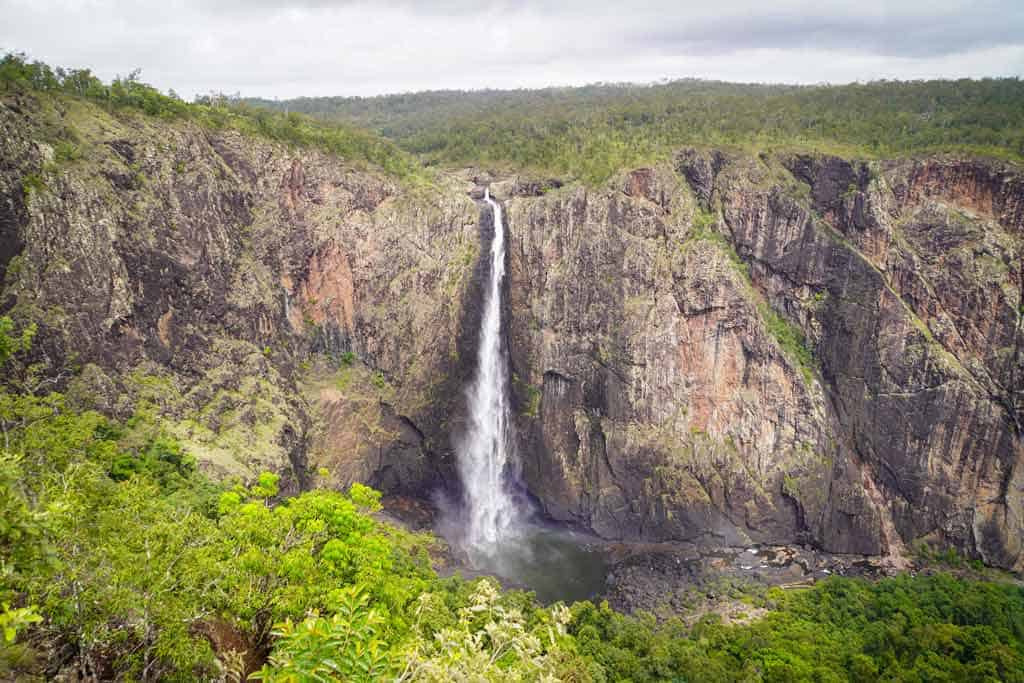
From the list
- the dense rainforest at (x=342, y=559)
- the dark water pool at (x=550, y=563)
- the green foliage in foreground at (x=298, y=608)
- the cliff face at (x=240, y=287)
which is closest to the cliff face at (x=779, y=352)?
the dark water pool at (x=550, y=563)

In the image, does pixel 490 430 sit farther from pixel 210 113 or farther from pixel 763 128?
pixel 763 128

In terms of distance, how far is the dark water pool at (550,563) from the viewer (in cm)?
2920

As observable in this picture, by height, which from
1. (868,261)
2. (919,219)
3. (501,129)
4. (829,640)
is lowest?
(829,640)

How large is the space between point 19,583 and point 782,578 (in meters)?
31.0

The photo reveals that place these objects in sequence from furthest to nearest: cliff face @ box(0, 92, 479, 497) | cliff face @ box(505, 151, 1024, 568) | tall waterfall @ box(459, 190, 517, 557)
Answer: tall waterfall @ box(459, 190, 517, 557) → cliff face @ box(505, 151, 1024, 568) → cliff face @ box(0, 92, 479, 497)

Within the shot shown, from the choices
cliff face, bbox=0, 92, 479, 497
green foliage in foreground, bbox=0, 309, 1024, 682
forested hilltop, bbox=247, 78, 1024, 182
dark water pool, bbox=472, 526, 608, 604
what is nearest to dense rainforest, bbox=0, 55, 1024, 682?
green foliage in foreground, bbox=0, 309, 1024, 682

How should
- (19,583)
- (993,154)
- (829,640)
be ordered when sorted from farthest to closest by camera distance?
(993,154), (829,640), (19,583)

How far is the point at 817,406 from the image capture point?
33.6m

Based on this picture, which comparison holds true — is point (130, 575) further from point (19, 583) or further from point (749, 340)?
point (749, 340)

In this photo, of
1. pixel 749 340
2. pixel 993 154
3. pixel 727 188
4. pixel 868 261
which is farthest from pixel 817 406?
pixel 993 154

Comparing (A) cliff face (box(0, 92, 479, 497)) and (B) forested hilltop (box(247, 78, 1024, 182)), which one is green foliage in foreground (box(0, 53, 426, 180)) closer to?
(A) cliff face (box(0, 92, 479, 497))

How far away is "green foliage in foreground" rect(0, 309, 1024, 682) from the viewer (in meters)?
6.63

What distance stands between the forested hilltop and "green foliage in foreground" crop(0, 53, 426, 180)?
905 cm

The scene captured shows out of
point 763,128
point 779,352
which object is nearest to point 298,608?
point 779,352
